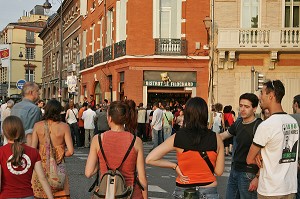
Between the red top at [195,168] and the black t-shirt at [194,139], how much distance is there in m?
0.05

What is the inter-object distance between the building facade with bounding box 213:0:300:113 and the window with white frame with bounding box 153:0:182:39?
1.95 metres

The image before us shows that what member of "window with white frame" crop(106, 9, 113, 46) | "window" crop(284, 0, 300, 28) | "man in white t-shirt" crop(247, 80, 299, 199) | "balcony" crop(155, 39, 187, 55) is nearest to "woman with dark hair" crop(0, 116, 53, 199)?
"man in white t-shirt" crop(247, 80, 299, 199)

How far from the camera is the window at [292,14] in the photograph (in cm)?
2494

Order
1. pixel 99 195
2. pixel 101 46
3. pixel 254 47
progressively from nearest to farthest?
pixel 99 195 < pixel 254 47 < pixel 101 46

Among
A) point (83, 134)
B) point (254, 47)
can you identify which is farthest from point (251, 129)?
point (254, 47)

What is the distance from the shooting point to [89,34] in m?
36.3

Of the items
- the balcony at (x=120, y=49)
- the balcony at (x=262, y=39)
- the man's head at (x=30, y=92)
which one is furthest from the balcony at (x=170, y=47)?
the man's head at (x=30, y=92)

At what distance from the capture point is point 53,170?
6.27 metres

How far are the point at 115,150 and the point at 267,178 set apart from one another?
1470 millimetres

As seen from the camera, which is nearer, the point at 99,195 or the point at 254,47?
the point at 99,195

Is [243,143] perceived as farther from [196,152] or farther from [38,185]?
[38,185]

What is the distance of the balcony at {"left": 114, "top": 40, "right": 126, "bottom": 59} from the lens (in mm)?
26959

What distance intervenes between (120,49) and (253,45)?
6.90 metres

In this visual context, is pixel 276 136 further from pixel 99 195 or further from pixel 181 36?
pixel 181 36
